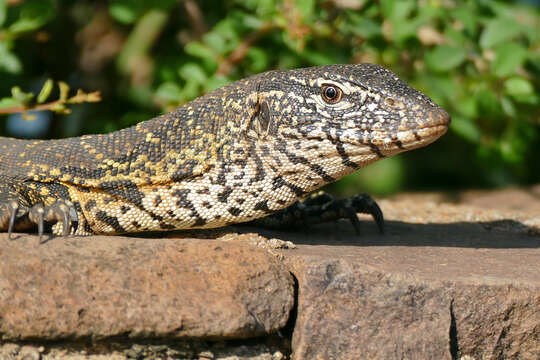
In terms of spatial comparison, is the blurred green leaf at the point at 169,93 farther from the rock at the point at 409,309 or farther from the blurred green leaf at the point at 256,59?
the rock at the point at 409,309

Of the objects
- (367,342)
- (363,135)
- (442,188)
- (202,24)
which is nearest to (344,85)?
(363,135)

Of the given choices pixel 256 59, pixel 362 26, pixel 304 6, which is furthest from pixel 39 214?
pixel 362 26

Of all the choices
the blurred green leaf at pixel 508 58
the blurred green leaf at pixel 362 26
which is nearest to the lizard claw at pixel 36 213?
the blurred green leaf at pixel 362 26

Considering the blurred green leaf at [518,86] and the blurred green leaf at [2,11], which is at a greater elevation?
the blurred green leaf at [2,11]

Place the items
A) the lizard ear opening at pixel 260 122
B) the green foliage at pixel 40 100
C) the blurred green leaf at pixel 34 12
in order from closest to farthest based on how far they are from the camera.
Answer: the lizard ear opening at pixel 260 122 → the green foliage at pixel 40 100 → the blurred green leaf at pixel 34 12

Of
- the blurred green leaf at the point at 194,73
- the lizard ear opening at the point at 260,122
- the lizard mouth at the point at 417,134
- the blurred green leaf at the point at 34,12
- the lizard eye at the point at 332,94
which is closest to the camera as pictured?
the lizard mouth at the point at 417,134

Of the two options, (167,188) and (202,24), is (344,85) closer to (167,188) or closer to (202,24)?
(167,188)

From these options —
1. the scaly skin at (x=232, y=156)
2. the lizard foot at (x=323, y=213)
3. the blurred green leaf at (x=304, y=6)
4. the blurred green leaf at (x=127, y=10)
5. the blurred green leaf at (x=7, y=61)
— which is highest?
the blurred green leaf at (x=127, y=10)
